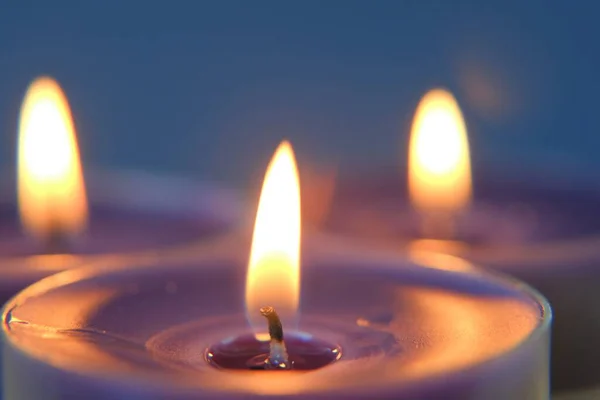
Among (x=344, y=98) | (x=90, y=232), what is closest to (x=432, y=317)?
(x=90, y=232)

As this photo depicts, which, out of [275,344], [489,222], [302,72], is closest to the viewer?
[275,344]

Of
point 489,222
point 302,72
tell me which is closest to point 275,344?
point 489,222

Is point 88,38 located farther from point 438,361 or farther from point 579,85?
point 438,361

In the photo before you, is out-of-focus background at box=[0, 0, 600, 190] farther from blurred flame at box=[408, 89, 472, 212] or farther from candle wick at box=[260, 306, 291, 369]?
candle wick at box=[260, 306, 291, 369]

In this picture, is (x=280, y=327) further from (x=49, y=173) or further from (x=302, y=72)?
(x=302, y=72)

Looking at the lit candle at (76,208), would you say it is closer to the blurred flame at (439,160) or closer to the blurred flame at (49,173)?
the blurred flame at (49,173)

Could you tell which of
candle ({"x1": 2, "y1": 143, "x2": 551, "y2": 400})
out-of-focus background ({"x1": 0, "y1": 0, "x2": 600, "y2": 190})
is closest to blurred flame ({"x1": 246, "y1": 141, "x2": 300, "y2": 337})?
candle ({"x1": 2, "y1": 143, "x2": 551, "y2": 400})
